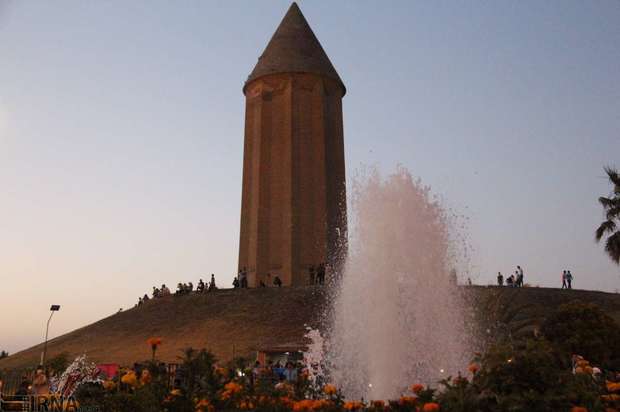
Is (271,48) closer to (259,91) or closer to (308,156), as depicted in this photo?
(259,91)

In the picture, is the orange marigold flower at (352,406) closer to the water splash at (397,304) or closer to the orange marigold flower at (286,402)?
the orange marigold flower at (286,402)

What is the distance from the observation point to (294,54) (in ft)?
137

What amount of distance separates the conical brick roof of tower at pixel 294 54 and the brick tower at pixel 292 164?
65 millimetres

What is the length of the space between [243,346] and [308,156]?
60.7 feet

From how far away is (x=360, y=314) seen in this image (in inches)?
399

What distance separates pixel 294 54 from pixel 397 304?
1338 inches

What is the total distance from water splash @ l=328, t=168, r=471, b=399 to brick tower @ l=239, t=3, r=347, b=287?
85.9 feet

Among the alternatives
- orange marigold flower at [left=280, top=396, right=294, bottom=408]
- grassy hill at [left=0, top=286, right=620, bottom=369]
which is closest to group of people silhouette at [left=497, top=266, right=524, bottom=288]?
grassy hill at [left=0, top=286, right=620, bottom=369]

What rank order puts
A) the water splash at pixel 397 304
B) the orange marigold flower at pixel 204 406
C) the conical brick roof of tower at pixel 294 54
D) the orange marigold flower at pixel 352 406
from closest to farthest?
the orange marigold flower at pixel 352 406 < the orange marigold flower at pixel 204 406 < the water splash at pixel 397 304 < the conical brick roof of tower at pixel 294 54

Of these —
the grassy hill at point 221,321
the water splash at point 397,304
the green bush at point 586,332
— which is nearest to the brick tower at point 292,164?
the grassy hill at point 221,321

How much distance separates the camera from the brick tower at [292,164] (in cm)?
3847

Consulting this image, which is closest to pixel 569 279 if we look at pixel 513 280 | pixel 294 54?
pixel 513 280

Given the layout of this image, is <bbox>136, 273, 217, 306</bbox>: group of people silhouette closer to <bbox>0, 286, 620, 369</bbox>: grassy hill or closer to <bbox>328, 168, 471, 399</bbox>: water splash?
<bbox>0, 286, 620, 369</bbox>: grassy hill

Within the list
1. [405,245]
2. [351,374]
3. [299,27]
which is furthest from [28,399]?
[299,27]
